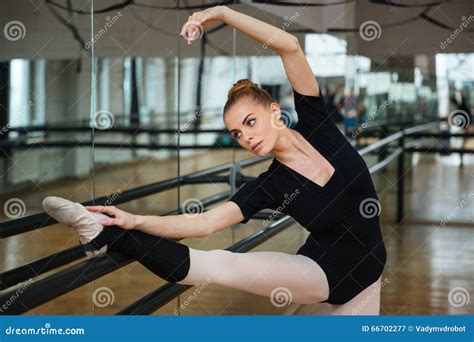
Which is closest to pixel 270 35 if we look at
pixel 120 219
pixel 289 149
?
pixel 289 149

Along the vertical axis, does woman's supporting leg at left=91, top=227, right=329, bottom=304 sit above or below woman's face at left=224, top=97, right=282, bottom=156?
below

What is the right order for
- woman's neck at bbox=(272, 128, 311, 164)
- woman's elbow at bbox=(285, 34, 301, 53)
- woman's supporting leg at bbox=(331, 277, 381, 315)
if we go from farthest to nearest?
woman's supporting leg at bbox=(331, 277, 381, 315)
woman's neck at bbox=(272, 128, 311, 164)
woman's elbow at bbox=(285, 34, 301, 53)

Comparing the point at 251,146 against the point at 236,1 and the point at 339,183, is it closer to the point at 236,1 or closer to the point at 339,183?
the point at 339,183

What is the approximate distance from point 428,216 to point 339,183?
3677 mm

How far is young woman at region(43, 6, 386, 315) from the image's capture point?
1987 mm

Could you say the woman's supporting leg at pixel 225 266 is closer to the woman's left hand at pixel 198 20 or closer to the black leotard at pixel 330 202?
the black leotard at pixel 330 202

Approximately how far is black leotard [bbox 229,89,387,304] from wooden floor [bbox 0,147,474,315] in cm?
73

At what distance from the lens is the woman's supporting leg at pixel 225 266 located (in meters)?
1.92

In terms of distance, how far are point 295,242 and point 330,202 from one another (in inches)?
101

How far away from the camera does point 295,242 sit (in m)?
4.62

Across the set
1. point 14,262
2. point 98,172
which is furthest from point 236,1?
point 14,262

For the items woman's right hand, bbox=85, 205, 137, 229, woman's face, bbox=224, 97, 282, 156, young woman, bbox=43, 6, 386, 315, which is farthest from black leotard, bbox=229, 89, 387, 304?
woman's right hand, bbox=85, 205, 137, 229

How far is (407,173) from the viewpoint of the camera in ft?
18.6

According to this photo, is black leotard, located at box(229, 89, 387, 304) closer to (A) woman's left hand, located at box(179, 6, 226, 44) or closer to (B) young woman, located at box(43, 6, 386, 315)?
(B) young woman, located at box(43, 6, 386, 315)
